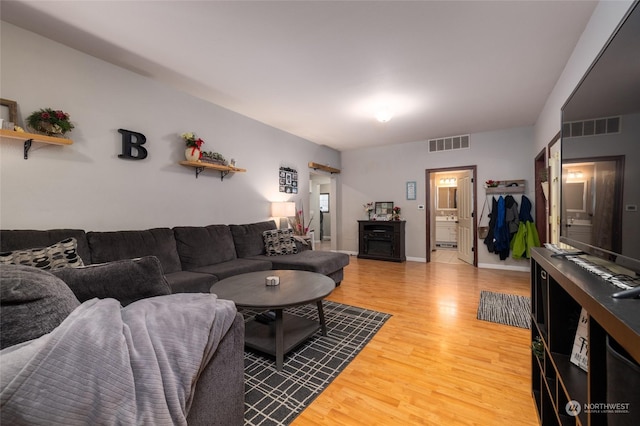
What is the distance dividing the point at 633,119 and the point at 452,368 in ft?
5.68

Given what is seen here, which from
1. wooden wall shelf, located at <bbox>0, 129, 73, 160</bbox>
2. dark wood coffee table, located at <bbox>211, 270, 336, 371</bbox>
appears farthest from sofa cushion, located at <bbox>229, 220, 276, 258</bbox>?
wooden wall shelf, located at <bbox>0, 129, 73, 160</bbox>

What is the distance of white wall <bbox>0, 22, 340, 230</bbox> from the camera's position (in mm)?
2074

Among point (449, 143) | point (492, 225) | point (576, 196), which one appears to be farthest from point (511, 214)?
point (576, 196)

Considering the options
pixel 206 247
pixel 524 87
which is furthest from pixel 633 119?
pixel 206 247

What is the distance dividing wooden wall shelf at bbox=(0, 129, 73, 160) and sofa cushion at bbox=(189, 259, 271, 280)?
157 cm

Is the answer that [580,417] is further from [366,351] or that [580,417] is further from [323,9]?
[323,9]

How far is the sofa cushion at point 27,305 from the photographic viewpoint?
0.66 meters

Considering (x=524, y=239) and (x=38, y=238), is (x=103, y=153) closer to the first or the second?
(x=38, y=238)

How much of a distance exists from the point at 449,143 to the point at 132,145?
528 centimetres

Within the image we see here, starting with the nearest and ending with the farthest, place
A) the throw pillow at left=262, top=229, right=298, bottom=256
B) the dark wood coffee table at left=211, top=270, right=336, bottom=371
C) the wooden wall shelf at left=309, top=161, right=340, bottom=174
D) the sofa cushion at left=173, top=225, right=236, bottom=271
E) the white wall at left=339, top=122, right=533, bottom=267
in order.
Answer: the dark wood coffee table at left=211, top=270, right=336, bottom=371 < the sofa cushion at left=173, top=225, right=236, bottom=271 < the throw pillow at left=262, top=229, right=298, bottom=256 < the white wall at left=339, top=122, right=533, bottom=267 < the wooden wall shelf at left=309, top=161, right=340, bottom=174

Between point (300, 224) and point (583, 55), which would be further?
point (300, 224)

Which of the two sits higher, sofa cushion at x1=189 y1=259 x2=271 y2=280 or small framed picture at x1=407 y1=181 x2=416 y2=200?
small framed picture at x1=407 y1=181 x2=416 y2=200

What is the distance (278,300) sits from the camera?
1838mm

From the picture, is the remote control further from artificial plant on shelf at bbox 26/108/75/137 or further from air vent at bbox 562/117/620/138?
artificial plant on shelf at bbox 26/108/75/137
